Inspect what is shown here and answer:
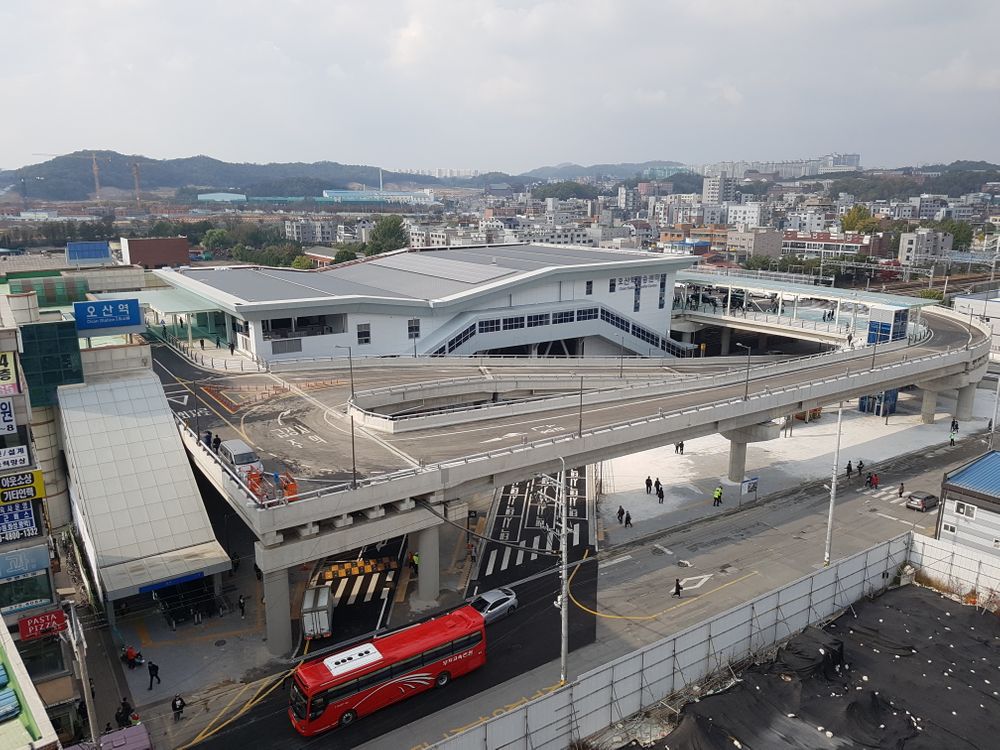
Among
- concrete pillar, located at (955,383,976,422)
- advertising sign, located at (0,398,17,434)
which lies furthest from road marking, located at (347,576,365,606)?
concrete pillar, located at (955,383,976,422)

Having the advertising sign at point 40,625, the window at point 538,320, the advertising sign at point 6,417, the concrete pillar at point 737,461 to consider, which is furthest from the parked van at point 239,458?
the window at point 538,320

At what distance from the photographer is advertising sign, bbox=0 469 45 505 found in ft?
95.3

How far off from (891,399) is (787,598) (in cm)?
5085

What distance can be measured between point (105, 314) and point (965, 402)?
80.0m

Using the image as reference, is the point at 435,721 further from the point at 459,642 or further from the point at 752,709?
the point at 752,709

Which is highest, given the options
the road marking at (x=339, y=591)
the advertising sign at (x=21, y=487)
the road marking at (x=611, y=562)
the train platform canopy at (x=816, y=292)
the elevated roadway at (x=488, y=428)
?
the train platform canopy at (x=816, y=292)

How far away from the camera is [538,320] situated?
85.9m

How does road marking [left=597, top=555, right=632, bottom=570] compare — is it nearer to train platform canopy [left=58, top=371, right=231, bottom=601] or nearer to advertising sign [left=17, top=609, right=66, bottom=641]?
train platform canopy [left=58, top=371, right=231, bottom=601]

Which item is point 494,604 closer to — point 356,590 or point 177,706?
point 356,590

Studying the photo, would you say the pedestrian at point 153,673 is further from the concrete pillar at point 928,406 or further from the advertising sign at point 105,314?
the concrete pillar at point 928,406

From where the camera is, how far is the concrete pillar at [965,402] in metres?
73.2

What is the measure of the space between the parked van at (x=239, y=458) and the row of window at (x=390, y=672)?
518 inches

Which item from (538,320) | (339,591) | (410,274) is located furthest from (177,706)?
(410,274)

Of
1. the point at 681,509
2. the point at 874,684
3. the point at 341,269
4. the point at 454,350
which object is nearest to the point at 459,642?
the point at 874,684
